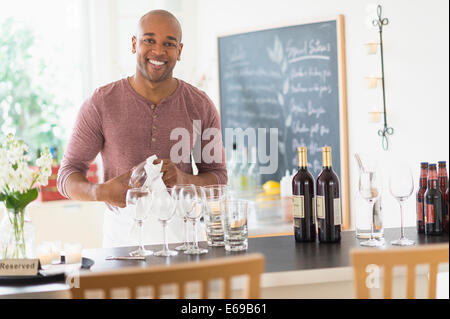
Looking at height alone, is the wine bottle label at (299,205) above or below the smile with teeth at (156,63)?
below

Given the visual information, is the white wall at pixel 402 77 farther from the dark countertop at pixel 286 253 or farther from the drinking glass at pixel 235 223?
the drinking glass at pixel 235 223

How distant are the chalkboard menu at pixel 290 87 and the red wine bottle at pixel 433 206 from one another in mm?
1647

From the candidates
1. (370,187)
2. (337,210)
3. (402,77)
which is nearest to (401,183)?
(370,187)

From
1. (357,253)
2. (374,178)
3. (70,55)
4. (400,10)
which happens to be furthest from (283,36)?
(357,253)

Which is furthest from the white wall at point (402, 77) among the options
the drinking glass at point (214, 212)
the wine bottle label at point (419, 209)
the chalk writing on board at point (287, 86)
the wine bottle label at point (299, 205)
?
the drinking glass at point (214, 212)

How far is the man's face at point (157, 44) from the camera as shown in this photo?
7.69 feet

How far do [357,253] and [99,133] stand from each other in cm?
152

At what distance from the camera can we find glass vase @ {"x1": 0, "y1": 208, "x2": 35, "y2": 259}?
5.57 ft

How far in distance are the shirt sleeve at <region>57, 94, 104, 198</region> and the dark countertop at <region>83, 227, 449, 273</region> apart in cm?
56

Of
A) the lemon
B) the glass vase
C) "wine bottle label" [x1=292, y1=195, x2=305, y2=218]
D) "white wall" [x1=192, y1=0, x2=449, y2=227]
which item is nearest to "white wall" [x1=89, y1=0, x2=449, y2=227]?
"white wall" [x1=192, y1=0, x2=449, y2=227]

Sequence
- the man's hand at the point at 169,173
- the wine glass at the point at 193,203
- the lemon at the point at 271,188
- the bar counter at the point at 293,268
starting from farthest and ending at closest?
the lemon at the point at 271,188, the man's hand at the point at 169,173, the wine glass at the point at 193,203, the bar counter at the point at 293,268

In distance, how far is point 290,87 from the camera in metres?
3.91

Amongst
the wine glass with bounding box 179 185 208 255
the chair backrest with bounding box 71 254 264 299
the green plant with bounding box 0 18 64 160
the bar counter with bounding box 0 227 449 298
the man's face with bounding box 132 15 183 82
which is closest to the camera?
the chair backrest with bounding box 71 254 264 299

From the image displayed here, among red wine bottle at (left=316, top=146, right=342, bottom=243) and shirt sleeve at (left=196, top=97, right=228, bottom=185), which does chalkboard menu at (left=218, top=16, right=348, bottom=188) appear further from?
red wine bottle at (left=316, top=146, right=342, bottom=243)
